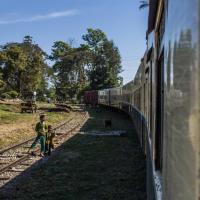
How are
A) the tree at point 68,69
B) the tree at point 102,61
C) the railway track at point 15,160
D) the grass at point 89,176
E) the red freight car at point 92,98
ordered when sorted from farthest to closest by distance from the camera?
the tree at point 68,69
the tree at point 102,61
the red freight car at point 92,98
the railway track at point 15,160
the grass at point 89,176

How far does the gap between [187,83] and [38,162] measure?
13.1 metres

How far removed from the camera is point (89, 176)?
38.6 feet

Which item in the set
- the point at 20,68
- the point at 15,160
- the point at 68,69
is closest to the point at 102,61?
the point at 68,69

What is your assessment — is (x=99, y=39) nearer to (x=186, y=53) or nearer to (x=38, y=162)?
(x=38, y=162)

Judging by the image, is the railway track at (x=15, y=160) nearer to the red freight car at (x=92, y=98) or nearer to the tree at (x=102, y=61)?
the red freight car at (x=92, y=98)

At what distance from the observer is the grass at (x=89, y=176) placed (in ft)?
32.0

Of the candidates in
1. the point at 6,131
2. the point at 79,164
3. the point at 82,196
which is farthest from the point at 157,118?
the point at 6,131

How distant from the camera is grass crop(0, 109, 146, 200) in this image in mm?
9766

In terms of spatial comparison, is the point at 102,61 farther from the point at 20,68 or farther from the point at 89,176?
the point at 89,176

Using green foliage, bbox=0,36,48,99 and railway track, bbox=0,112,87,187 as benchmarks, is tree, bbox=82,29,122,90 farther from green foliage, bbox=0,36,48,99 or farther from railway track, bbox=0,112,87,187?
railway track, bbox=0,112,87,187

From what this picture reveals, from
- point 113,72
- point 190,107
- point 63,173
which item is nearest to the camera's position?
point 190,107

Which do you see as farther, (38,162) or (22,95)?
(22,95)

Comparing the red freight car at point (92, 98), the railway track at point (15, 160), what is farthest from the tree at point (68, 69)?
the railway track at point (15, 160)

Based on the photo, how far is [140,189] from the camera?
10141 millimetres
